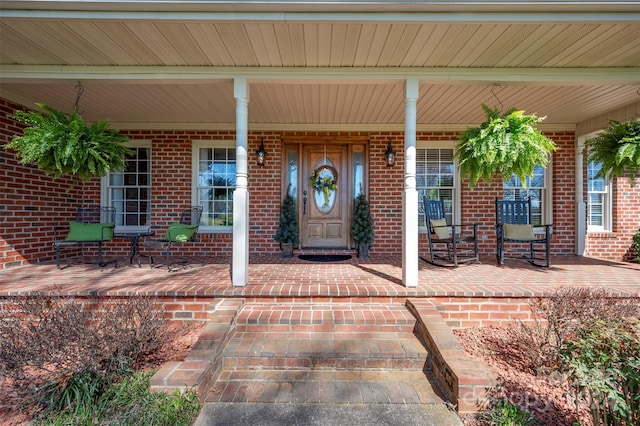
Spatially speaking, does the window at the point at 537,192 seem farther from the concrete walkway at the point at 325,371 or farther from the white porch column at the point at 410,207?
the concrete walkway at the point at 325,371

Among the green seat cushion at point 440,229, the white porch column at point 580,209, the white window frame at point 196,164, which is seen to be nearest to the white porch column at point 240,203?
the white window frame at point 196,164

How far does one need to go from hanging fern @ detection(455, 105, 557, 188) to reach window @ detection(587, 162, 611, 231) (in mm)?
3795

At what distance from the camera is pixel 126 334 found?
2.16m

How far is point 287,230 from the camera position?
5.19m

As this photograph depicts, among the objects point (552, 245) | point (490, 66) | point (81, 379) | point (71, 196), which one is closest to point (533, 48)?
point (490, 66)

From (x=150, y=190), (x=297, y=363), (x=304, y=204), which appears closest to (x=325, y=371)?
(x=297, y=363)

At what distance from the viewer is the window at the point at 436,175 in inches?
221

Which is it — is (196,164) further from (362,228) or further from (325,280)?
(325,280)

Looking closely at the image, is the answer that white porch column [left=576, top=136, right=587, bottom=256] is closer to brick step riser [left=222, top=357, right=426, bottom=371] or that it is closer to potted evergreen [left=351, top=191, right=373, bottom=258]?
potted evergreen [left=351, top=191, right=373, bottom=258]

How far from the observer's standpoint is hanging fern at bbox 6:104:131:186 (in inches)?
118

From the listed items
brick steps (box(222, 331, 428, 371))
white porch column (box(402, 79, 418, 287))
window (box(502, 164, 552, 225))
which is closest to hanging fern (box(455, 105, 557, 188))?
white porch column (box(402, 79, 418, 287))

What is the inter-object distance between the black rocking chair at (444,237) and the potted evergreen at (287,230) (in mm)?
2150

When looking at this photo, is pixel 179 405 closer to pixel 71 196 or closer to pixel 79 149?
pixel 79 149

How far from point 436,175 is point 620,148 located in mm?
2623
